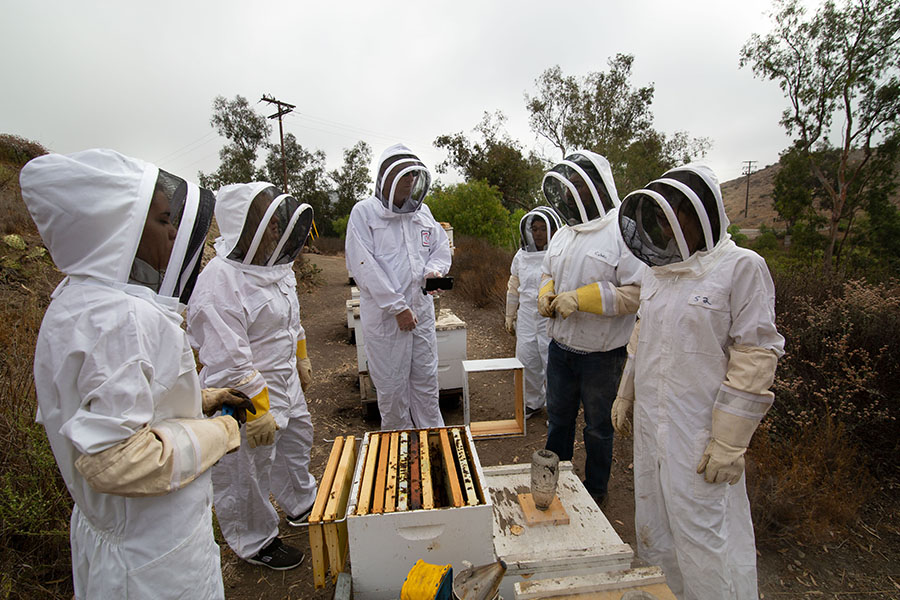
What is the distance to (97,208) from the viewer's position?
122cm

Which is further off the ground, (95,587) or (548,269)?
(548,269)

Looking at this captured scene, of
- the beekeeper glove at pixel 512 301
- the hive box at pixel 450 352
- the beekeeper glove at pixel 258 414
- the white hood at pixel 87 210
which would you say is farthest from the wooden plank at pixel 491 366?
the white hood at pixel 87 210

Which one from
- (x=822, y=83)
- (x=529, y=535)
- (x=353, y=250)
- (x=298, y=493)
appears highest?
(x=822, y=83)

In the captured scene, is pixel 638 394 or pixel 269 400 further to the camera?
pixel 269 400

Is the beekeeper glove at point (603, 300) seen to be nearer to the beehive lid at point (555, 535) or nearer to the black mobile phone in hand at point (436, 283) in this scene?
the beehive lid at point (555, 535)

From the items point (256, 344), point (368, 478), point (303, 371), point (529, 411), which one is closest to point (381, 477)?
point (368, 478)

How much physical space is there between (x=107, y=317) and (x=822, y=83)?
15.5 metres

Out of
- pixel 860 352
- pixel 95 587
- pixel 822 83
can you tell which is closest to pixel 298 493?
pixel 95 587

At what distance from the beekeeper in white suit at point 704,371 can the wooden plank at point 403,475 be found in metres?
1.21

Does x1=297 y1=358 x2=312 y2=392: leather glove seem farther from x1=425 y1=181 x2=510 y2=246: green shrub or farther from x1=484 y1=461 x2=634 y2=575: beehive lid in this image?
x1=425 y1=181 x2=510 y2=246: green shrub

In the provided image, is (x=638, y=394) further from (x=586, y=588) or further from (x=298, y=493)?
(x=298, y=493)

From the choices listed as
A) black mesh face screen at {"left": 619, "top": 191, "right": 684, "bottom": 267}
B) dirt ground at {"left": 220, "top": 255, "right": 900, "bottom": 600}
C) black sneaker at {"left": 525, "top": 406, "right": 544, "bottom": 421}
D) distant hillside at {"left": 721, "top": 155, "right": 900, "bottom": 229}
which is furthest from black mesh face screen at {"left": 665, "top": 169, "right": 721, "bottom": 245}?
distant hillside at {"left": 721, "top": 155, "right": 900, "bottom": 229}

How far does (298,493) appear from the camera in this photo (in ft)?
10.3

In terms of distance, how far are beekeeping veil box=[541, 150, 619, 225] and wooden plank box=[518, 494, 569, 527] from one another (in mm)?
1780
